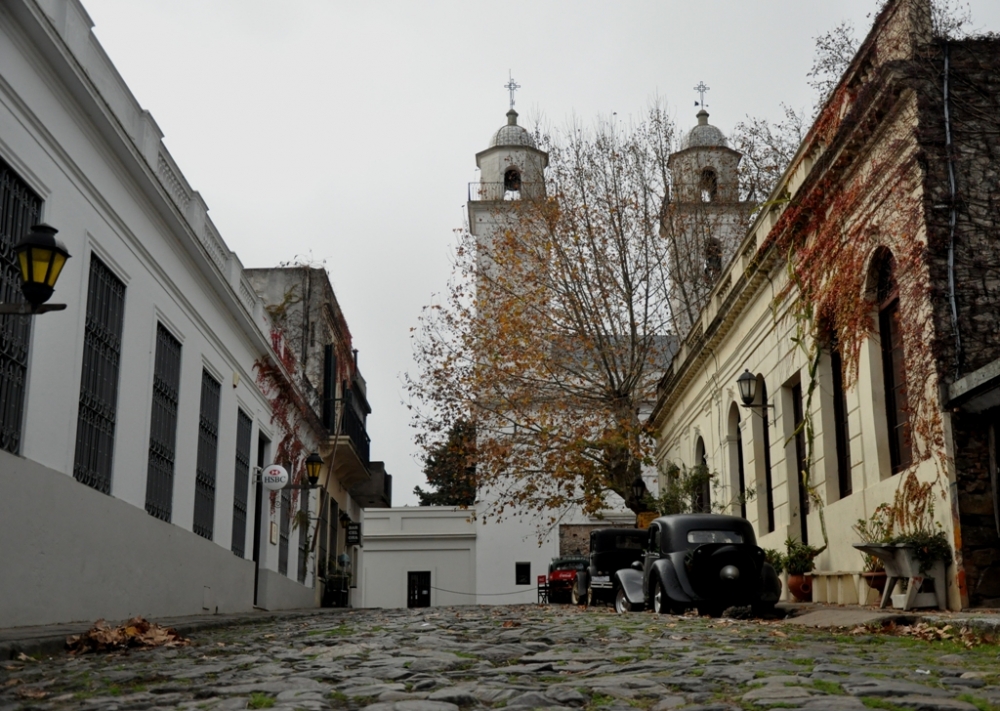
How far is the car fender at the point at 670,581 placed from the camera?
52.0ft

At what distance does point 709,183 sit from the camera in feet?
108

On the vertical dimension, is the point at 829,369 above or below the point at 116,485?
above

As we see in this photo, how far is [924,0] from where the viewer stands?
563 inches

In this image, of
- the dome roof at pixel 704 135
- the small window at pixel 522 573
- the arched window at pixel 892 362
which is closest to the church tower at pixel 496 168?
the dome roof at pixel 704 135

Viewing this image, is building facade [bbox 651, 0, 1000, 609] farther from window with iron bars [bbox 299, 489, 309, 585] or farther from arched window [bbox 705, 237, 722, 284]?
window with iron bars [bbox 299, 489, 309, 585]

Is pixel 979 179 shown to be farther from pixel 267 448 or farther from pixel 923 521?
pixel 267 448

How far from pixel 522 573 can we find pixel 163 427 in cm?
2788

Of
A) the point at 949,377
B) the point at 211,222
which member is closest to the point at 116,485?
the point at 211,222

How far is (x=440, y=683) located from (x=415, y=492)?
205 ft

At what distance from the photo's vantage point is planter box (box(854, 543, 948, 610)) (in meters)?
12.7

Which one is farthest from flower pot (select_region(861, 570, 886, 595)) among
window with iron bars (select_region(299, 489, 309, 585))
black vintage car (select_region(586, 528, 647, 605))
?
window with iron bars (select_region(299, 489, 309, 585))

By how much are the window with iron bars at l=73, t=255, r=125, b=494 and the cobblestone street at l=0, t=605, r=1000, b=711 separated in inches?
150

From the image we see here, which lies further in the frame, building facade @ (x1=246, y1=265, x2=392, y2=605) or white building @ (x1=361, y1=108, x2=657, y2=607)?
white building @ (x1=361, y1=108, x2=657, y2=607)

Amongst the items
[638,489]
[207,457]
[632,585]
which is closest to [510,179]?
[638,489]
